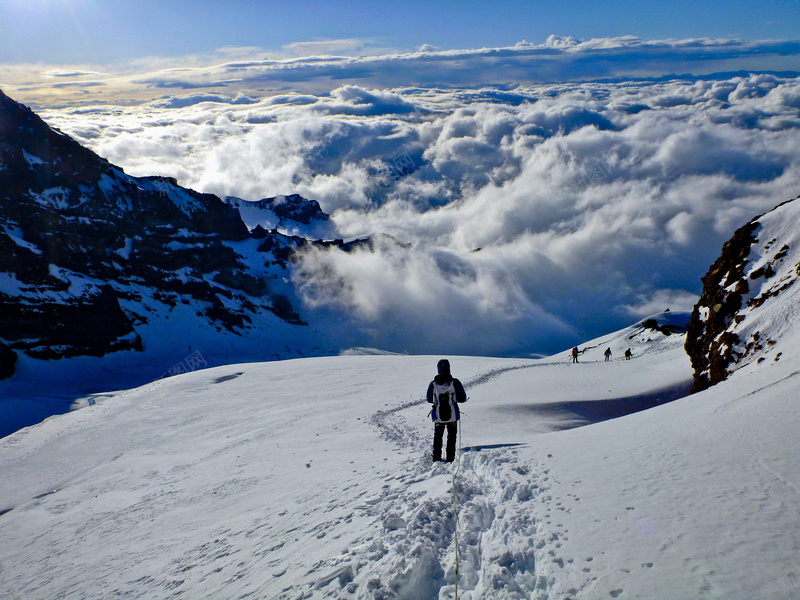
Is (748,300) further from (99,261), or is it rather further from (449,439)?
(99,261)

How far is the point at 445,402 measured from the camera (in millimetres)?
10266

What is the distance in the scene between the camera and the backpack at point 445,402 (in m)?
10.2

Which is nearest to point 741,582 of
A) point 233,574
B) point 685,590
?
point 685,590

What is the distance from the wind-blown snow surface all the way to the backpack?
3.20 feet

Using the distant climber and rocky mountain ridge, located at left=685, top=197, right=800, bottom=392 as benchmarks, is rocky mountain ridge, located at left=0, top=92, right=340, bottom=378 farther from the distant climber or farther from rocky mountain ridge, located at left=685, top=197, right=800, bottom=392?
rocky mountain ridge, located at left=685, top=197, right=800, bottom=392

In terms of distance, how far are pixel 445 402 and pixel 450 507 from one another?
9.12ft

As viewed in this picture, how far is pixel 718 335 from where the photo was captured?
17406mm

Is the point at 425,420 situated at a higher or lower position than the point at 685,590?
higher

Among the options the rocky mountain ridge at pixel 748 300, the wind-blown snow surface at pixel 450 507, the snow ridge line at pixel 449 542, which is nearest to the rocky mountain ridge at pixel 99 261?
the wind-blown snow surface at pixel 450 507

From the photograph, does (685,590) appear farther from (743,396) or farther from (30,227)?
(30,227)

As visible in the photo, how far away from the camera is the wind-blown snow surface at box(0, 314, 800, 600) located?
5559mm

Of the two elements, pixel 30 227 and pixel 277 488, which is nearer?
pixel 277 488

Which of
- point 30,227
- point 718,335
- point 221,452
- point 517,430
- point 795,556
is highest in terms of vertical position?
point 30,227

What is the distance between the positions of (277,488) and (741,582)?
9.96 m
